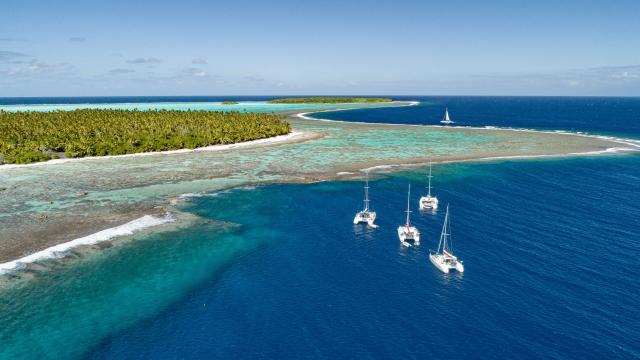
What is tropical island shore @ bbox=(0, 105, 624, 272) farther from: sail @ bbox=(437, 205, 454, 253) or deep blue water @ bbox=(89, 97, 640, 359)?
sail @ bbox=(437, 205, 454, 253)

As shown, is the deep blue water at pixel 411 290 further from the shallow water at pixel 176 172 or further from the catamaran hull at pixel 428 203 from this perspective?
the shallow water at pixel 176 172

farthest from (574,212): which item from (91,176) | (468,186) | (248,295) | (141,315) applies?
(91,176)

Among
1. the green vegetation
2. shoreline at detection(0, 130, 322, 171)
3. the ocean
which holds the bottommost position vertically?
the ocean

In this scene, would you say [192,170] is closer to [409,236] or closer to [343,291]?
[409,236]

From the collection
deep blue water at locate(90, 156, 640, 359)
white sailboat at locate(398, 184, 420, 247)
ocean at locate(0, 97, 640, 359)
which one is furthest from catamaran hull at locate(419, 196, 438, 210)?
white sailboat at locate(398, 184, 420, 247)

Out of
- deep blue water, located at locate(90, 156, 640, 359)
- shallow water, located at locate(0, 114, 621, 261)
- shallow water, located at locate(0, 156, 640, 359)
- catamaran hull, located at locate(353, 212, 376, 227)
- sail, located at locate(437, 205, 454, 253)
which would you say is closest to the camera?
deep blue water, located at locate(90, 156, 640, 359)

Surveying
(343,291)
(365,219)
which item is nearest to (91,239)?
(343,291)

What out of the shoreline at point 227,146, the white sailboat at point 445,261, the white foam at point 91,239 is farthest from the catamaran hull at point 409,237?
the shoreline at point 227,146

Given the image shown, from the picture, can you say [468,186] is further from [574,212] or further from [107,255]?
[107,255]
